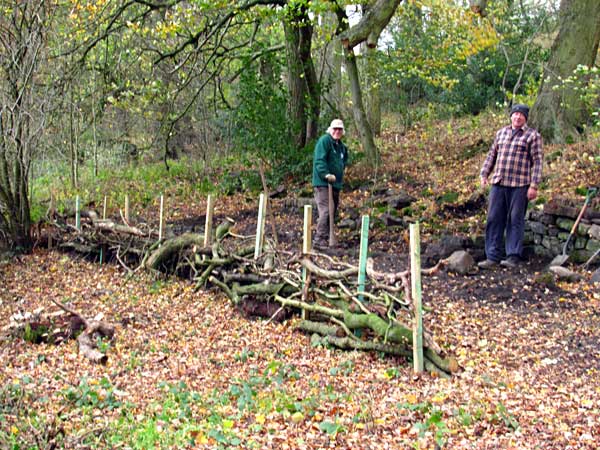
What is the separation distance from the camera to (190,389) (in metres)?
5.27

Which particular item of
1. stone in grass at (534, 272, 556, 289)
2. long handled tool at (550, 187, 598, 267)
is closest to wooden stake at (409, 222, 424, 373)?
stone in grass at (534, 272, 556, 289)

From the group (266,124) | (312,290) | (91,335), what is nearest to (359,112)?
(266,124)

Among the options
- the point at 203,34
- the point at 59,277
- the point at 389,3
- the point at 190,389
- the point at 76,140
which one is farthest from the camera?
the point at 76,140

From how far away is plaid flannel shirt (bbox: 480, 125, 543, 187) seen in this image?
25.4 feet

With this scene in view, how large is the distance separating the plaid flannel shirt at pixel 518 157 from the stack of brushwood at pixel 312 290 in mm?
2353

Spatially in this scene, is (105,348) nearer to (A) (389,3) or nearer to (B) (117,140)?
(A) (389,3)

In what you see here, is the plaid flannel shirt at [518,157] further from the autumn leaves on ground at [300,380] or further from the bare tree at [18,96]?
the bare tree at [18,96]

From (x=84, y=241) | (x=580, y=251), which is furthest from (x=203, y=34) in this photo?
(x=580, y=251)

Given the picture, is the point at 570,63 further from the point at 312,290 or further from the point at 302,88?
the point at 312,290

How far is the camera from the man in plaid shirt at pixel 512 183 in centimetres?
772

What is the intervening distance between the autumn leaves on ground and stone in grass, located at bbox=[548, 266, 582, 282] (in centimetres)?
10

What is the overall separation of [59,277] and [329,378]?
5.92 metres

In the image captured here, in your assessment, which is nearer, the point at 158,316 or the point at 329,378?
the point at 329,378

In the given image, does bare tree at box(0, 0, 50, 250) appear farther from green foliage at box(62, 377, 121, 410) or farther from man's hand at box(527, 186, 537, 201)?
man's hand at box(527, 186, 537, 201)
